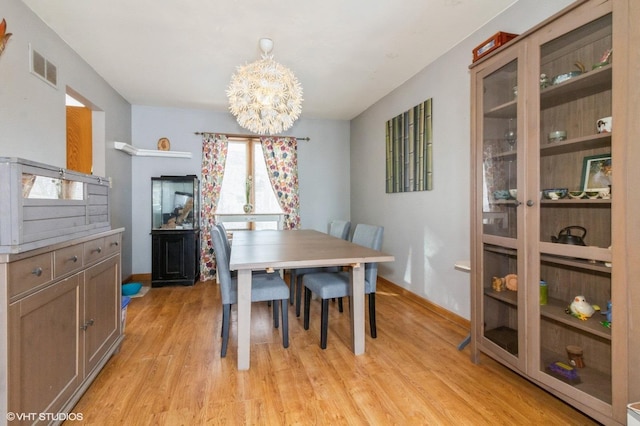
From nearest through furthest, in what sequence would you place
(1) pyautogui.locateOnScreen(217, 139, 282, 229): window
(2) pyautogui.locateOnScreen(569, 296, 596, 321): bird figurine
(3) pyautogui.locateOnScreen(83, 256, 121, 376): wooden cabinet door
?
1. (2) pyautogui.locateOnScreen(569, 296, 596, 321): bird figurine
2. (3) pyautogui.locateOnScreen(83, 256, 121, 376): wooden cabinet door
3. (1) pyautogui.locateOnScreen(217, 139, 282, 229): window

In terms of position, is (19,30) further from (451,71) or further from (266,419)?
(451,71)

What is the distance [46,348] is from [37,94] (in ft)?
6.77

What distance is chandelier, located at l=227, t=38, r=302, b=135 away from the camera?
7.75ft

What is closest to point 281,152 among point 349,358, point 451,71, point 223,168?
point 223,168

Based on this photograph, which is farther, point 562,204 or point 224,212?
point 224,212

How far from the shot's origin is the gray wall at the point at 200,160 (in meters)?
4.50

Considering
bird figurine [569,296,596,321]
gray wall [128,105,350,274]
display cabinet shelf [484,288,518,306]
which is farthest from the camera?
gray wall [128,105,350,274]

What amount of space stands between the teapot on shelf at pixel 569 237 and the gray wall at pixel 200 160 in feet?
12.7

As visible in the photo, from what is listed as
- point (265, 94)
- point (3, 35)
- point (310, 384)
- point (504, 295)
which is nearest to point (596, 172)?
point (504, 295)

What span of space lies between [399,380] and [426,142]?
7.88 ft

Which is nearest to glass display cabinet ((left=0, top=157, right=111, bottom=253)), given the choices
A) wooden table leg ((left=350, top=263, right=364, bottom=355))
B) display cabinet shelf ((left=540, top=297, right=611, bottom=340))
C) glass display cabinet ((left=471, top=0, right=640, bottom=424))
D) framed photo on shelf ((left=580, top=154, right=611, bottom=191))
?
wooden table leg ((left=350, top=263, right=364, bottom=355))

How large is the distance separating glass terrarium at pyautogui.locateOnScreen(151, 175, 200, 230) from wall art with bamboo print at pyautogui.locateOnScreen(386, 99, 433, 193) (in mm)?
2813

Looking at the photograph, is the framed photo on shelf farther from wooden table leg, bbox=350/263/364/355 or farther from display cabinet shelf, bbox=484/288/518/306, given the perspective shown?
wooden table leg, bbox=350/263/364/355

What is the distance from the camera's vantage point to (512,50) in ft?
5.87
